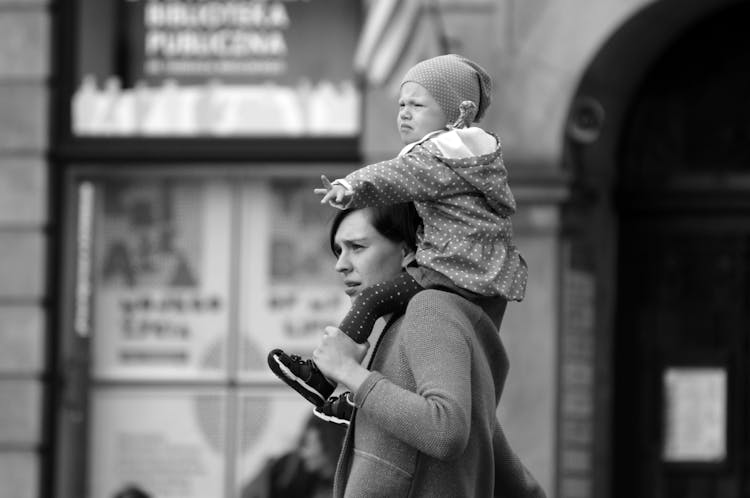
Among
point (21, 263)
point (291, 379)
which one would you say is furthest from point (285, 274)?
point (291, 379)

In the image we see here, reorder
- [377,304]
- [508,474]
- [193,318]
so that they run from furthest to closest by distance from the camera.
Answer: [193,318] < [508,474] < [377,304]

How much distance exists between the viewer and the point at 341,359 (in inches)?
128

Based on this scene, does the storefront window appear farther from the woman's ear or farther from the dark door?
the woman's ear

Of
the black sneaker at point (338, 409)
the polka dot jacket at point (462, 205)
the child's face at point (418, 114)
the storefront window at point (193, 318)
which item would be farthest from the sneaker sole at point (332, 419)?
the storefront window at point (193, 318)

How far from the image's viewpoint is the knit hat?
3357 mm

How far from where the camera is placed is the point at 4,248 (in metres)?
8.72

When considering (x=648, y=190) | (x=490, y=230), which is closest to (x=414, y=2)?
(x=648, y=190)

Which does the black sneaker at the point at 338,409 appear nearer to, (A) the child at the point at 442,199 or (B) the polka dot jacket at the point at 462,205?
(A) the child at the point at 442,199

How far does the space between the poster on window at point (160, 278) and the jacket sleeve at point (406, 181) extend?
566 cm

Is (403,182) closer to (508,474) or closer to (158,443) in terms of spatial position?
(508,474)

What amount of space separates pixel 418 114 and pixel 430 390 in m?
0.63

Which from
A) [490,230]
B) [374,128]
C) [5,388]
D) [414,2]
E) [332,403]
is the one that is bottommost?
[5,388]

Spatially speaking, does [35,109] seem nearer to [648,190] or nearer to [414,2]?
[414,2]

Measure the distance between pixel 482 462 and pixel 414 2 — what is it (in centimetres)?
486
